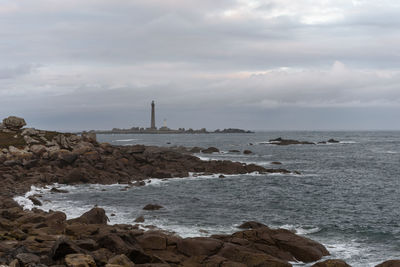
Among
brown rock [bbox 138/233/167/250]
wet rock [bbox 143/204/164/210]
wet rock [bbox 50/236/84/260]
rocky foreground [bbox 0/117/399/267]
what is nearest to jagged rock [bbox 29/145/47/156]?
rocky foreground [bbox 0/117/399/267]

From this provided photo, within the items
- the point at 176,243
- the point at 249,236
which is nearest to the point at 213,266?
the point at 176,243

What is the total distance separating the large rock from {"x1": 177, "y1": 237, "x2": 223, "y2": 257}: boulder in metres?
63.2

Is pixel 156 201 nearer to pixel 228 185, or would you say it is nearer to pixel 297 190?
pixel 228 185

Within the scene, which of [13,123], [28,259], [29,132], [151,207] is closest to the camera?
[28,259]

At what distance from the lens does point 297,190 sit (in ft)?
145

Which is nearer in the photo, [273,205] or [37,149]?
[273,205]

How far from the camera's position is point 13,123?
72.4m

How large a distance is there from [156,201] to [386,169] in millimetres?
46193

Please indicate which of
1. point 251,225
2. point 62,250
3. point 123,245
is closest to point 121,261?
point 123,245

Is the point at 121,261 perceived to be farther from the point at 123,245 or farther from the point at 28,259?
the point at 28,259

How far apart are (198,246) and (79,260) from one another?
231 inches

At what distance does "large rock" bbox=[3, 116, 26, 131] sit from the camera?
2844 inches

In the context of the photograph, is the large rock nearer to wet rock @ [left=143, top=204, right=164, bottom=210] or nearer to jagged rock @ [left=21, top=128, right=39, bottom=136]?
jagged rock @ [left=21, top=128, right=39, bottom=136]

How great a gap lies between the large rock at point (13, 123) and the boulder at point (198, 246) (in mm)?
63246
